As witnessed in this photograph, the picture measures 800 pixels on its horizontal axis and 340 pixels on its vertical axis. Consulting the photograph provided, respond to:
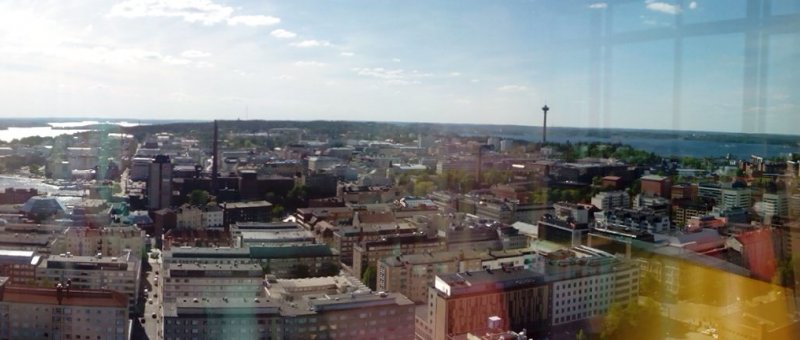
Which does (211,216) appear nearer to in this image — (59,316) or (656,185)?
(59,316)

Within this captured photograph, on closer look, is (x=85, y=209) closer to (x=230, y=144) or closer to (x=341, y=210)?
(x=341, y=210)

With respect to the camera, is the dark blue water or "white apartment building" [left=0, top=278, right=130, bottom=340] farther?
the dark blue water

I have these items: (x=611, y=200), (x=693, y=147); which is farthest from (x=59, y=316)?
(x=693, y=147)

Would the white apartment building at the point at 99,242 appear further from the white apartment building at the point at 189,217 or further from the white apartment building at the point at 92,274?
the white apartment building at the point at 189,217

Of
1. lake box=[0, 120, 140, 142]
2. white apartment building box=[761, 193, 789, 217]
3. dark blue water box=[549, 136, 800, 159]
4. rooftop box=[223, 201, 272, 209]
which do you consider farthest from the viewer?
lake box=[0, 120, 140, 142]

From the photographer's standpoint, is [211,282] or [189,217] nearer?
[211,282]

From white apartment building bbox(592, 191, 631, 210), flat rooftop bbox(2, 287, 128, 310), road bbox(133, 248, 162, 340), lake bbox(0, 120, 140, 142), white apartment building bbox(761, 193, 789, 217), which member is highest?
lake bbox(0, 120, 140, 142)

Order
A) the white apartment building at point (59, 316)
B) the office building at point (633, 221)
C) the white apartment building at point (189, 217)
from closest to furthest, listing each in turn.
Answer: the white apartment building at point (59, 316) < the office building at point (633, 221) < the white apartment building at point (189, 217)

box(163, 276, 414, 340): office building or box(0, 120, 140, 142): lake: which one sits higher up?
box(0, 120, 140, 142): lake

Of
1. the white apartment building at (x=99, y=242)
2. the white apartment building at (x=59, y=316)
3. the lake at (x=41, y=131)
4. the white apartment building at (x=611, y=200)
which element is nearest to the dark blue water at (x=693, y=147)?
the white apartment building at (x=611, y=200)

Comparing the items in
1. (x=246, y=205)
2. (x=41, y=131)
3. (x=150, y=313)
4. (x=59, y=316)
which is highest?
(x=41, y=131)

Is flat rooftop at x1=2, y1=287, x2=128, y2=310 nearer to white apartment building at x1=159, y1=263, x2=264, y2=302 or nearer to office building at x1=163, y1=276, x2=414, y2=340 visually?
office building at x1=163, y1=276, x2=414, y2=340

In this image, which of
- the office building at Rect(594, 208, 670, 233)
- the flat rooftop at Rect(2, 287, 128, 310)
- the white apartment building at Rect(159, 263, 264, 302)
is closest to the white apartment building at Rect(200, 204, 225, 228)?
the white apartment building at Rect(159, 263, 264, 302)
